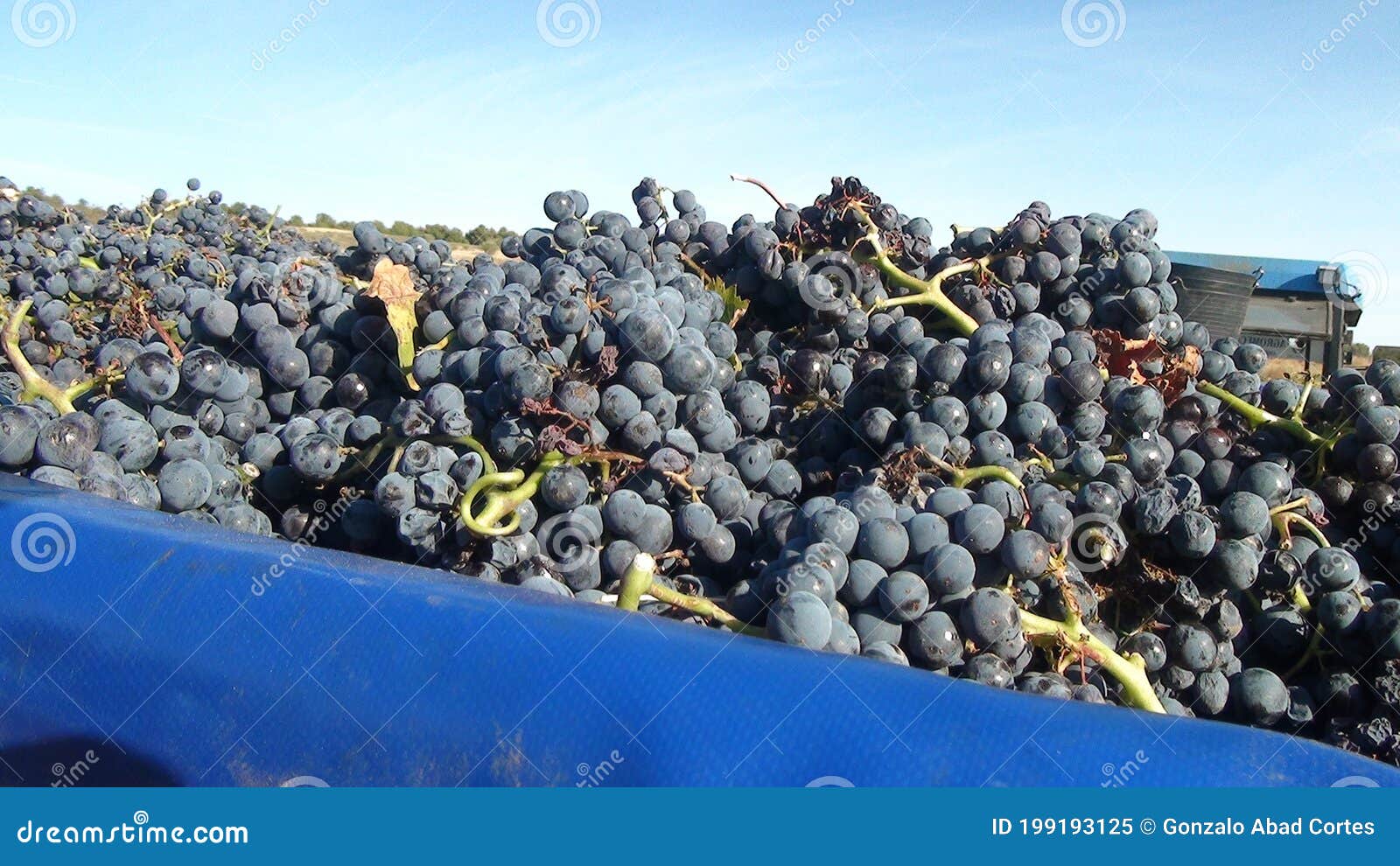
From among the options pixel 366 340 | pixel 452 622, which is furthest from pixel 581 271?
pixel 452 622

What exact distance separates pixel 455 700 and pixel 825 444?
59.0 inches

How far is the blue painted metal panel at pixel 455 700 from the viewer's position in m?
0.90

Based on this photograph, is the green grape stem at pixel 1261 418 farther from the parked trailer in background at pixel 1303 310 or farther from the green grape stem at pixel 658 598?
the parked trailer in background at pixel 1303 310

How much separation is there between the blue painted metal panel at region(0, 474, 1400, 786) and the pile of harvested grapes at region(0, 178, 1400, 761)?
0.30 metres

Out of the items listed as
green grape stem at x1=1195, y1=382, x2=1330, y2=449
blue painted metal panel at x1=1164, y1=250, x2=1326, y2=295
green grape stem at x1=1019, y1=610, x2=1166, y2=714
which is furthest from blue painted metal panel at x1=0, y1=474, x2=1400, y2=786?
blue painted metal panel at x1=1164, y1=250, x2=1326, y2=295

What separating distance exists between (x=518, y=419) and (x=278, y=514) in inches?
27.7

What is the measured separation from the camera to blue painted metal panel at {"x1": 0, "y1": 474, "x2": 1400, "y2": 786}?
0.90 m

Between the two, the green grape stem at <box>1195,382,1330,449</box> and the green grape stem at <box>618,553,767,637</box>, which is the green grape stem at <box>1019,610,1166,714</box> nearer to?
the green grape stem at <box>618,553,767,637</box>

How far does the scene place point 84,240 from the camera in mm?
3986

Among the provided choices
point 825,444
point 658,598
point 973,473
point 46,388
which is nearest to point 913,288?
point 825,444

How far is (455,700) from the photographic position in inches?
39.2

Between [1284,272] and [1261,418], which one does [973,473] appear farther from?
[1284,272]

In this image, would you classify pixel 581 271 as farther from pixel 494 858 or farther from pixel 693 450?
pixel 494 858

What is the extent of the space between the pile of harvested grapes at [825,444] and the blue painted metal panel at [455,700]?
1.00ft
